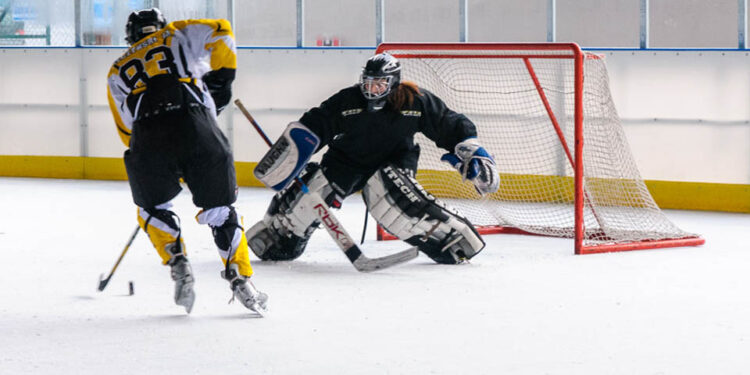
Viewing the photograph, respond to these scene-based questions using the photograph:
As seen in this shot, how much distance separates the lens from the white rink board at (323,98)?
280 inches

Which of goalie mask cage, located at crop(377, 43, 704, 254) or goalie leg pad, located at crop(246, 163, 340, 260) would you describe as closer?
goalie leg pad, located at crop(246, 163, 340, 260)

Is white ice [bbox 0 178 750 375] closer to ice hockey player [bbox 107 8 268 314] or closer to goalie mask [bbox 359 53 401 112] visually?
ice hockey player [bbox 107 8 268 314]

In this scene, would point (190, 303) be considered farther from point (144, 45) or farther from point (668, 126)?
point (668, 126)

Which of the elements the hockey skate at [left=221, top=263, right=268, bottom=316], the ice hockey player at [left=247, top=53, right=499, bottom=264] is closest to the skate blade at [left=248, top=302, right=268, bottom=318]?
the hockey skate at [left=221, top=263, right=268, bottom=316]

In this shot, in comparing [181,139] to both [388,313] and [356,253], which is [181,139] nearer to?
[388,313]

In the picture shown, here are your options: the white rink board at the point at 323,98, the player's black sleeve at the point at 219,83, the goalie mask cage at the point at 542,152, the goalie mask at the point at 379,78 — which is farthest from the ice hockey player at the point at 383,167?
the white rink board at the point at 323,98

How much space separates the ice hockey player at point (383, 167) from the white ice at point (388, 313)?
13cm

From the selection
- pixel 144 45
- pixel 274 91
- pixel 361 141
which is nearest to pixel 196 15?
pixel 274 91

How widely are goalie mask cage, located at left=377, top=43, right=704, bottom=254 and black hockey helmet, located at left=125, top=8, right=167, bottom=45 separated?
2065 mm

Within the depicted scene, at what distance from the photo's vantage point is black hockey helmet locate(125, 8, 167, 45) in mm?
3785

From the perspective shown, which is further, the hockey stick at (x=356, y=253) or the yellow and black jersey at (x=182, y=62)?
the hockey stick at (x=356, y=253)

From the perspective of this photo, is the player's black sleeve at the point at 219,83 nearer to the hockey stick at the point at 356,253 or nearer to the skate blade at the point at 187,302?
the skate blade at the point at 187,302

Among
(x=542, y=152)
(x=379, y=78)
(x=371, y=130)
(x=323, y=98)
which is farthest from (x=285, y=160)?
(x=323, y=98)

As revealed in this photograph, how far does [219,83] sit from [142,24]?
1.11 feet
